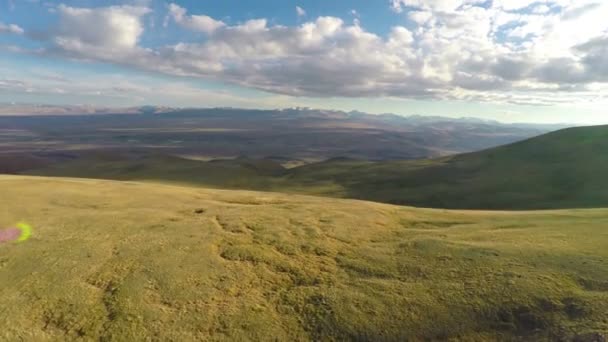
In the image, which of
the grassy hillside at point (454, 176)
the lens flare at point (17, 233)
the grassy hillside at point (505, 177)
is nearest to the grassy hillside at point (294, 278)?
the lens flare at point (17, 233)

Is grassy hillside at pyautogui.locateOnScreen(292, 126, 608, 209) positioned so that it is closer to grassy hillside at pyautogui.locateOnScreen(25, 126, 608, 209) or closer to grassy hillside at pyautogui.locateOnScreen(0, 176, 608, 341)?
grassy hillside at pyautogui.locateOnScreen(25, 126, 608, 209)

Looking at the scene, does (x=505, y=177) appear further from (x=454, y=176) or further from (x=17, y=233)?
(x=17, y=233)

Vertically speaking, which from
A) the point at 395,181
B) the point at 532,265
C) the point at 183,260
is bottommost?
the point at 395,181

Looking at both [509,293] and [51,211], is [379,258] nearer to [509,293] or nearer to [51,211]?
[509,293]

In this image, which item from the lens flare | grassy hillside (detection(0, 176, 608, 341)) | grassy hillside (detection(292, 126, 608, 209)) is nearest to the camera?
grassy hillside (detection(0, 176, 608, 341))

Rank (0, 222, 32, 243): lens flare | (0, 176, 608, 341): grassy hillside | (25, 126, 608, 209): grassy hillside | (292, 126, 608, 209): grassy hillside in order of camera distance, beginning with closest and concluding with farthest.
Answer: (0, 176, 608, 341): grassy hillside < (0, 222, 32, 243): lens flare < (292, 126, 608, 209): grassy hillside < (25, 126, 608, 209): grassy hillside

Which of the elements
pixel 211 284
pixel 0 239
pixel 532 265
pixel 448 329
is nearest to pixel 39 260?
pixel 0 239

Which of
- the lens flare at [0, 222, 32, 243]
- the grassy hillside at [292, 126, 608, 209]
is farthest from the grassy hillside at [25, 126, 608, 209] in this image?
the lens flare at [0, 222, 32, 243]
